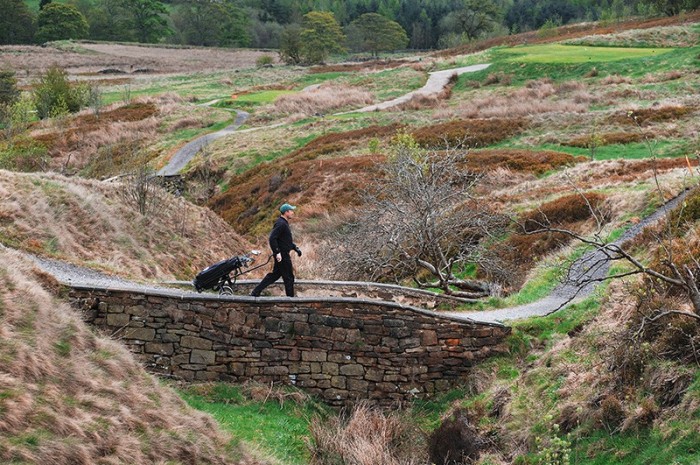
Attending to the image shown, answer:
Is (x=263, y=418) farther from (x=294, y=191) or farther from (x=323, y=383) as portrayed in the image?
(x=294, y=191)

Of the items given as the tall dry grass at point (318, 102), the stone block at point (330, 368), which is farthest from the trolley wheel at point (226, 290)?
the tall dry grass at point (318, 102)

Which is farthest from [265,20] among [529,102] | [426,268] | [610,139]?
[426,268]

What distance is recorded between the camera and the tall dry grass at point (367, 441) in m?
10.4

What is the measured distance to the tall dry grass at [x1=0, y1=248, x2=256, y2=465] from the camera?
7750 mm

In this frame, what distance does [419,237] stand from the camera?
55.6ft

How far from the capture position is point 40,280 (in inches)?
451

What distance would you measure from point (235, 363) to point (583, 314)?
5.79m

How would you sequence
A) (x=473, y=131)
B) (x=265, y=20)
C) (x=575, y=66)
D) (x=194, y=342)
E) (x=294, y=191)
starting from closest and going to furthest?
(x=194, y=342), (x=294, y=191), (x=473, y=131), (x=575, y=66), (x=265, y=20)

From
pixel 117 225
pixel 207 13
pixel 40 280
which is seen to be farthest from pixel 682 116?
pixel 207 13

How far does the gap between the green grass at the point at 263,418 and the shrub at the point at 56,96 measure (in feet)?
153

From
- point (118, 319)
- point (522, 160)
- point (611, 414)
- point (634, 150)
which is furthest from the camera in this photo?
point (522, 160)

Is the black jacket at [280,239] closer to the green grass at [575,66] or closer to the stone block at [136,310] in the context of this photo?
the stone block at [136,310]

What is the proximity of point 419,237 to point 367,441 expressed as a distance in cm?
695

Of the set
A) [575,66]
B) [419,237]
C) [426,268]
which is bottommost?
[426,268]
